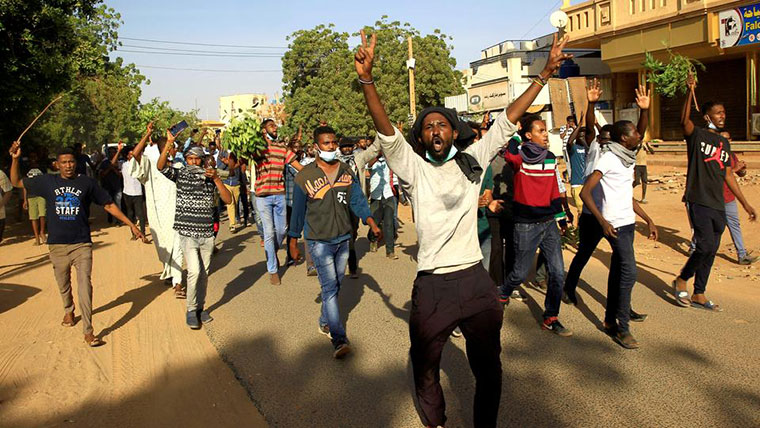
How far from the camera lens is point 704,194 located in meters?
6.30

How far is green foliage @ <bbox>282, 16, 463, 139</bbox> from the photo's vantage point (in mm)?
40375

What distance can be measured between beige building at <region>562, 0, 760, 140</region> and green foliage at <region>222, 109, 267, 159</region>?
14932 millimetres

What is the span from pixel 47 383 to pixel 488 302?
404 cm

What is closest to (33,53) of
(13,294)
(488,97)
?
(13,294)

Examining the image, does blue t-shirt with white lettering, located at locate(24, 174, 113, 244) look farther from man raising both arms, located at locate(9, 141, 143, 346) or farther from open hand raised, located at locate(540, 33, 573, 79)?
open hand raised, located at locate(540, 33, 573, 79)

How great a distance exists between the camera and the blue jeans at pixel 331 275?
5.52 metres

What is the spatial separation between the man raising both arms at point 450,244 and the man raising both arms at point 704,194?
3.64 metres

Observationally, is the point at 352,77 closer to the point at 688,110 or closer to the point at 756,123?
the point at 756,123

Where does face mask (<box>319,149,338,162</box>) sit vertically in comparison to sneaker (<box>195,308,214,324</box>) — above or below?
above

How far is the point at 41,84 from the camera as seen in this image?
49.9ft

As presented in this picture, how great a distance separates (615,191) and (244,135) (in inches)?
202

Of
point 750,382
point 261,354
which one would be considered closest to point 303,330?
point 261,354

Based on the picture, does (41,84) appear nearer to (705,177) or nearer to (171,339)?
(171,339)

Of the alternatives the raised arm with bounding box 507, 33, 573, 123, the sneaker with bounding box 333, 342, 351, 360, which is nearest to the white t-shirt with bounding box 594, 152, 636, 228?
the raised arm with bounding box 507, 33, 573, 123
